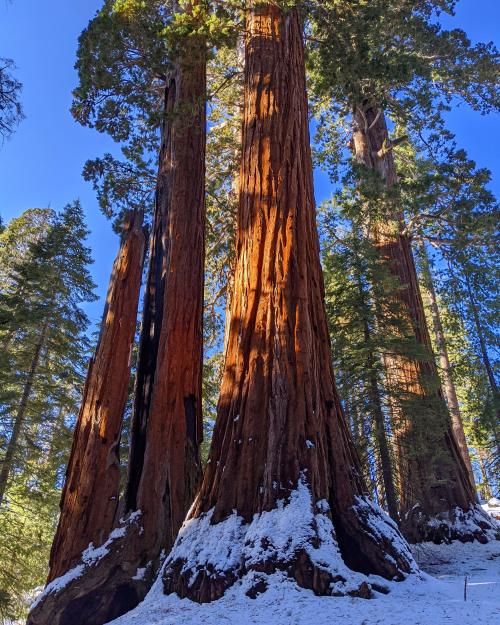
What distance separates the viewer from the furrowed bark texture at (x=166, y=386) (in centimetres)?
472

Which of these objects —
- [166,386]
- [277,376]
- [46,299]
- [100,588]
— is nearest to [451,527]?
[166,386]

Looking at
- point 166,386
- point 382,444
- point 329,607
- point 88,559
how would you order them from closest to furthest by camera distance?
1. point 329,607
2. point 88,559
3. point 166,386
4. point 382,444

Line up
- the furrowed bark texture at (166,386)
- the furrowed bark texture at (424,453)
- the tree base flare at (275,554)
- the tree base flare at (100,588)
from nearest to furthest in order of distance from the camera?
the tree base flare at (275,554) → the tree base flare at (100,588) → the furrowed bark texture at (166,386) → the furrowed bark texture at (424,453)

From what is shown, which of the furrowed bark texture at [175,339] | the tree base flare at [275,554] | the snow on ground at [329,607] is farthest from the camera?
the furrowed bark texture at [175,339]

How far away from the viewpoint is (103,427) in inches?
242

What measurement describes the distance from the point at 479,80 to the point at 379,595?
1156cm

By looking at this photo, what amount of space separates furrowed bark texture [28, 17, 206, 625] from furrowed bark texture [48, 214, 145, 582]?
1.57 feet

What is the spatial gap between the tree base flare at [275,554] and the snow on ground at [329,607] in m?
0.08

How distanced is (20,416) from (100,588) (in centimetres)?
900

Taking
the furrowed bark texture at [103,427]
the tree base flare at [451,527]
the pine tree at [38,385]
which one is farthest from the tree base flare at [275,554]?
the pine tree at [38,385]

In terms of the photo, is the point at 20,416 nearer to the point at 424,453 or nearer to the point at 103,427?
the point at 103,427

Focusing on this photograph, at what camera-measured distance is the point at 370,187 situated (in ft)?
30.8

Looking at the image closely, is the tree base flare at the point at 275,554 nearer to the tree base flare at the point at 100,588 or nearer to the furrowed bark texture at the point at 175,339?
the tree base flare at the point at 100,588

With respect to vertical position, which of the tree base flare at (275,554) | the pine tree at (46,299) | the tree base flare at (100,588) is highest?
the pine tree at (46,299)
